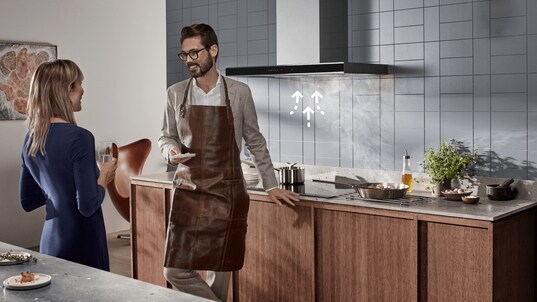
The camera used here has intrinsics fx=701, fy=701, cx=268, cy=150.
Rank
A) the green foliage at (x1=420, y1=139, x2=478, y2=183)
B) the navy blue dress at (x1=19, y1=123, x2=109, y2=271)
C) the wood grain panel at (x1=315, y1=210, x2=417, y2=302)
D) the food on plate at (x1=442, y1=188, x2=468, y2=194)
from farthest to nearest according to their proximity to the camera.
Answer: the green foliage at (x1=420, y1=139, x2=478, y2=183), the food on plate at (x1=442, y1=188, x2=468, y2=194), the wood grain panel at (x1=315, y1=210, x2=417, y2=302), the navy blue dress at (x1=19, y1=123, x2=109, y2=271)

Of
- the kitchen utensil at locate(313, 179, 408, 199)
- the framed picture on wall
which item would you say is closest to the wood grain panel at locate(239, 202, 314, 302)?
the kitchen utensil at locate(313, 179, 408, 199)

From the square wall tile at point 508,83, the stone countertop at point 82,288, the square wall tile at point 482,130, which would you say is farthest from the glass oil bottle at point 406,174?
the stone countertop at point 82,288

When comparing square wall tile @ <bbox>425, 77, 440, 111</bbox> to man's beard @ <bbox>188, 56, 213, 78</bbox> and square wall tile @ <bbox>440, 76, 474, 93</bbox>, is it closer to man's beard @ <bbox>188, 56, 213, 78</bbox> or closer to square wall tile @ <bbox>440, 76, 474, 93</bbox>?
square wall tile @ <bbox>440, 76, 474, 93</bbox>

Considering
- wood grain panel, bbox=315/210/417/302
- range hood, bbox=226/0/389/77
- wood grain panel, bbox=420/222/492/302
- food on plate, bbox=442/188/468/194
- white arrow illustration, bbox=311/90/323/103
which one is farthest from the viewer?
white arrow illustration, bbox=311/90/323/103

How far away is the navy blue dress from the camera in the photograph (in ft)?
9.73

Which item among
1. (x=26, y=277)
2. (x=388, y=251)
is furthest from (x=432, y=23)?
(x=26, y=277)

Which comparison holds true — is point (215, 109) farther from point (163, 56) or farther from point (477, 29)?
point (163, 56)

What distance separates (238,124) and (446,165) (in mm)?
1254

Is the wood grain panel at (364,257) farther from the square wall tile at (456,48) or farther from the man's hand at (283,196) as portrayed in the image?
the square wall tile at (456,48)

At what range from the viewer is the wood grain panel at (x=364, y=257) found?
3629 millimetres

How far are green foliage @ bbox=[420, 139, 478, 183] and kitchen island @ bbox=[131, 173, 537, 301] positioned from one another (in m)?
0.23

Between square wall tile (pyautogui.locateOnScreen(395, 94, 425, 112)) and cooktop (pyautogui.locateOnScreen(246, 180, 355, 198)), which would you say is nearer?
cooktop (pyautogui.locateOnScreen(246, 180, 355, 198))

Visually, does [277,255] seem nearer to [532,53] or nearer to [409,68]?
[409,68]

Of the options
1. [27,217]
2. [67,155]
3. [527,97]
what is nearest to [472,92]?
[527,97]
